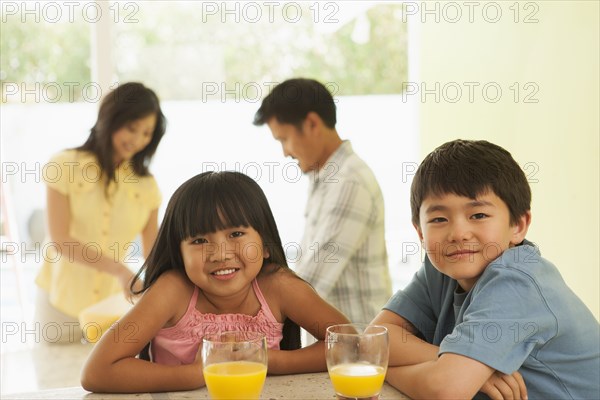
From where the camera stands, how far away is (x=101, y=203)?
305cm

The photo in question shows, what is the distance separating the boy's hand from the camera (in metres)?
1.18

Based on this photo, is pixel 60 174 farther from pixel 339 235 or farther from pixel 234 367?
pixel 234 367

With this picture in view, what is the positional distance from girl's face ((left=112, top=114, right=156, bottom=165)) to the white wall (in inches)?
53.2

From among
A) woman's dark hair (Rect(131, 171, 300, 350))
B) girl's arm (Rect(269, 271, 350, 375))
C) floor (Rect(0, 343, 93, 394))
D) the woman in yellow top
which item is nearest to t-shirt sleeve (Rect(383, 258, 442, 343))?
girl's arm (Rect(269, 271, 350, 375))

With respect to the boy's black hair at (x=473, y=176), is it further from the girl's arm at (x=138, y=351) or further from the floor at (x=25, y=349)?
the floor at (x=25, y=349)

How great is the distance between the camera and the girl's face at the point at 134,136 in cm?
295

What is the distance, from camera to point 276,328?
148cm

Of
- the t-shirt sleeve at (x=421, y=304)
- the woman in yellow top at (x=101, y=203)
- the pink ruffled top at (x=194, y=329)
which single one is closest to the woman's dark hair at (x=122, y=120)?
the woman in yellow top at (x=101, y=203)

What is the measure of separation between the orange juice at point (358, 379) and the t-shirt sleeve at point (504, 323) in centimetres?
16

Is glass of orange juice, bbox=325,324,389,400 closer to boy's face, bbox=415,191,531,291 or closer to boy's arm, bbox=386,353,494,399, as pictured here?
boy's arm, bbox=386,353,494,399

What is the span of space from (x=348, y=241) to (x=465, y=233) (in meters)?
0.89

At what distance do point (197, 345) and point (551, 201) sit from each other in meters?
1.77

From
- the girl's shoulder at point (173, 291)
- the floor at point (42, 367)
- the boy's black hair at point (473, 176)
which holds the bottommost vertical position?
the floor at point (42, 367)

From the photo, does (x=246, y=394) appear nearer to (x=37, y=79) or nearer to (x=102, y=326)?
(x=102, y=326)
